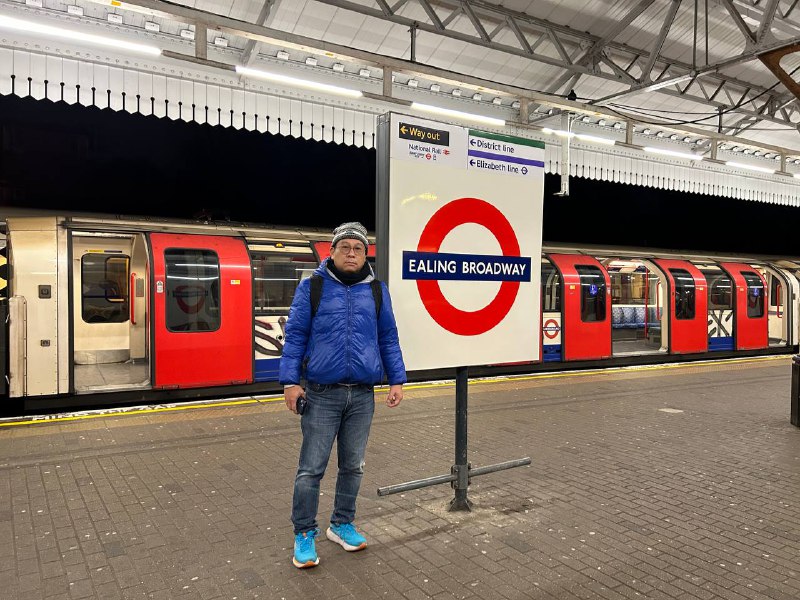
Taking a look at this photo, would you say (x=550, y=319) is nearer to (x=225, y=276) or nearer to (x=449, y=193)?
(x=225, y=276)

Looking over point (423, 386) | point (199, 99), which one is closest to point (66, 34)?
point (199, 99)

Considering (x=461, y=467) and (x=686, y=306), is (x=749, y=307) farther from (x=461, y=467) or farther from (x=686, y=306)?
(x=461, y=467)

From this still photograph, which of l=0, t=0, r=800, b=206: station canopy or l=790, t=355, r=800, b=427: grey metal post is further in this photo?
l=0, t=0, r=800, b=206: station canopy

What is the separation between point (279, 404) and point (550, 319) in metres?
5.67

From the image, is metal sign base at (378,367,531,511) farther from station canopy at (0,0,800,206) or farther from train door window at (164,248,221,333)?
train door window at (164,248,221,333)

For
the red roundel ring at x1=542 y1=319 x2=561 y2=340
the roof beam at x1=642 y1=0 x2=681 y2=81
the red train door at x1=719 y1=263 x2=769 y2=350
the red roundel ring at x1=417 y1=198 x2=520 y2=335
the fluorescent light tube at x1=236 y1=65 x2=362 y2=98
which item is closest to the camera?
the red roundel ring at x1=417 y1=198 x2=520 y2=335

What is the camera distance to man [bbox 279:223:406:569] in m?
3.31

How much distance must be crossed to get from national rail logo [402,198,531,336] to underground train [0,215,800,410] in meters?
4.89

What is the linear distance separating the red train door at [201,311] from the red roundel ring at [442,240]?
192 inches

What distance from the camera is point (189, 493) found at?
446 cm

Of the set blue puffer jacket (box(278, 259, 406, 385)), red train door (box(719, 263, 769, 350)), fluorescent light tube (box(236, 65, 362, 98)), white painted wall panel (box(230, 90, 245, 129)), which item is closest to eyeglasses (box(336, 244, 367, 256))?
blue puffer jacket (box(278, 259, 406, 385))

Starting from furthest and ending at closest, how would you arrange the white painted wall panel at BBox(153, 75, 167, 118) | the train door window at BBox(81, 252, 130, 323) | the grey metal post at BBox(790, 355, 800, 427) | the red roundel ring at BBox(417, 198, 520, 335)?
1. the train door window at BBox(81, 252, 130, 323)
2. the white painted wall panel at BBox(153, 75, 167, 118)
3. the grey metal post at BBox(790, 355, 800, 427)
4. the red roundel ring at BBox(417, 198, 520, 335)

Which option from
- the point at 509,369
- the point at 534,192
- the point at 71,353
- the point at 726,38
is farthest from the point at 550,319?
the point at 71,353

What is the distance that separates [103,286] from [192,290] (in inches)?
181
